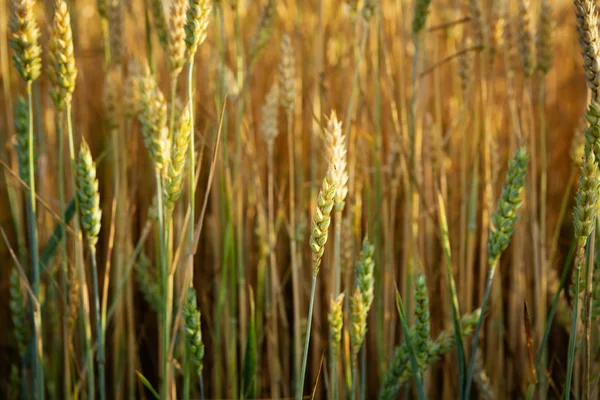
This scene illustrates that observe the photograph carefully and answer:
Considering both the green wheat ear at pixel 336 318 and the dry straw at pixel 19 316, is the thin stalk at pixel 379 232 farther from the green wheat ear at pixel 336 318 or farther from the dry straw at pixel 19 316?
the dry straw at pixel 19 316

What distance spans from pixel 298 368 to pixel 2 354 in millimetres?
916

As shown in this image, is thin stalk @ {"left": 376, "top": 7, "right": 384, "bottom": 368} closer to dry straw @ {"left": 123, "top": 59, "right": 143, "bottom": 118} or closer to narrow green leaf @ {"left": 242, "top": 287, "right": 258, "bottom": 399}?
narrow green leaf @ {"left": 242, "top": 287, "right": 258, "bottom": 399}

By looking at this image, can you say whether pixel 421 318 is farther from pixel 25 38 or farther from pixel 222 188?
pixel 25 38

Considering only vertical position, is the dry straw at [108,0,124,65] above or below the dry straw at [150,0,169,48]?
above

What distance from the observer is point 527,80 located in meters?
1.13

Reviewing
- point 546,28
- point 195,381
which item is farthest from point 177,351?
point 546,28

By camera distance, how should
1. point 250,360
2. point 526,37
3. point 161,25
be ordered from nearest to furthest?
1. point 250,360
2. point 161,25
3. point 526,37

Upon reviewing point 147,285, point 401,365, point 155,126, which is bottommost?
point 401,365

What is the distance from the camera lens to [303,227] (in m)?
1.21

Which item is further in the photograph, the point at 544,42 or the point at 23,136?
the point at 544,42

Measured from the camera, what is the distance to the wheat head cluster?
31.5 inches

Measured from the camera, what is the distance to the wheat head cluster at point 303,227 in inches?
31.5

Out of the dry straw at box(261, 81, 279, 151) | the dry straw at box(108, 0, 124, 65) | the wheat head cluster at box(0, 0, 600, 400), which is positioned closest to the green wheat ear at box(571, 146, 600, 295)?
the wheat head cluster at box(0, 0, 600, 400)

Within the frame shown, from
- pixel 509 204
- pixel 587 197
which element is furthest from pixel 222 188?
pixel 587 197
